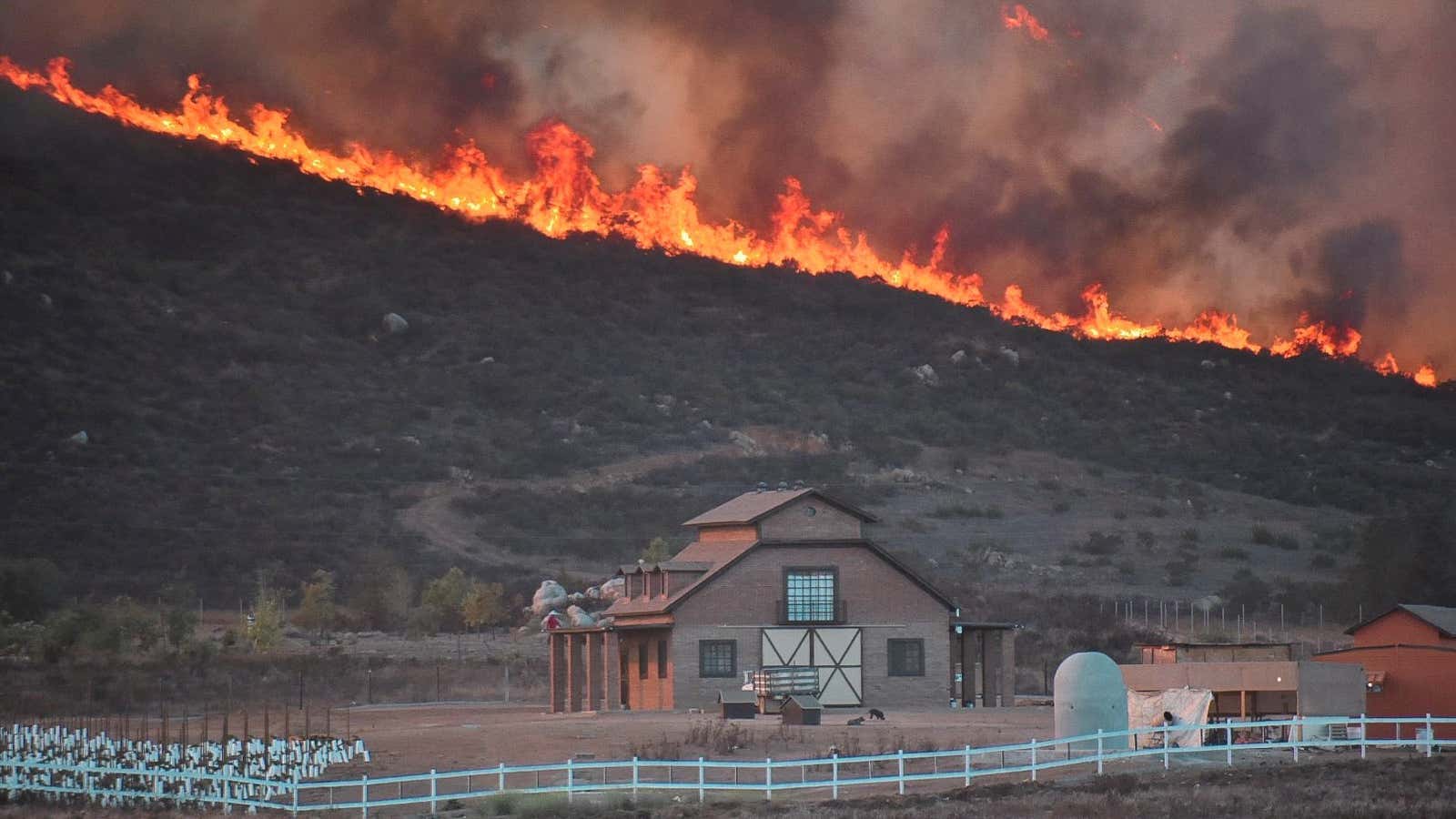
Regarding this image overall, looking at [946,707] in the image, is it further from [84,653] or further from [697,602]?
[84,653]

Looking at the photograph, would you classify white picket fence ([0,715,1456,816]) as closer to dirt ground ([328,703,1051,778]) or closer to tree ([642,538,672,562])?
dirt ground ([328,703,1051,778])

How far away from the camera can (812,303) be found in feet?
547

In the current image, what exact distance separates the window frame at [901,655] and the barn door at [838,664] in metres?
0.84

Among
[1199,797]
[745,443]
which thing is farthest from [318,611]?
[1199,797]

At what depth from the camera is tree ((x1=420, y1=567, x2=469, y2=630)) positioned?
82062mm

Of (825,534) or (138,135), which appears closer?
(825,534)

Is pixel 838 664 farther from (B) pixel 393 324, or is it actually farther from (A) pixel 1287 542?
(B) pixel 393 324

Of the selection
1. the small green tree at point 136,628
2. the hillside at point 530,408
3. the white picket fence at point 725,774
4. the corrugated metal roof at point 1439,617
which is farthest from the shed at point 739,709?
the hillside at point 530,408

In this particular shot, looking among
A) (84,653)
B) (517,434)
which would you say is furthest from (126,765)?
(517,434)

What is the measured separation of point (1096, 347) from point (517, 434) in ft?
171

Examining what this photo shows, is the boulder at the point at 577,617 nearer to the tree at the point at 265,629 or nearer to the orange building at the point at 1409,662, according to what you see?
the tree at the point at 265,629

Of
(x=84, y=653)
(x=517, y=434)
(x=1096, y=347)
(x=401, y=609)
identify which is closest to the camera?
(x=84, y=653)

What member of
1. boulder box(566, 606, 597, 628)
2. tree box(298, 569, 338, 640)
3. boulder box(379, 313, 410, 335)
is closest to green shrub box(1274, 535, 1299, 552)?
boulder box(566, 606, 597, 628)

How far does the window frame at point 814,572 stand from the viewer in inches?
2243
